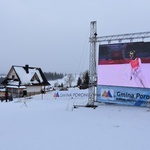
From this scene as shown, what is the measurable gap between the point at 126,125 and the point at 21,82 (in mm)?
27297

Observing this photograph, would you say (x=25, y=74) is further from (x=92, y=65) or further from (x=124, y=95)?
(x=124, y=95)

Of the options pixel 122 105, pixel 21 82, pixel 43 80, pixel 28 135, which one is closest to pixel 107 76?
pixel 122 105

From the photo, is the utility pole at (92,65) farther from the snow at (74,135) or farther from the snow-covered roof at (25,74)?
the snow-covered roof at (25,74)

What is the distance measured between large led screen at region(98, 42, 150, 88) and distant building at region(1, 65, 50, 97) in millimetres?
19925

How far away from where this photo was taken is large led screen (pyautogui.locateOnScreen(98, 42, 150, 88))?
46.9 feet

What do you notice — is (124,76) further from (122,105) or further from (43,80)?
(43,80)

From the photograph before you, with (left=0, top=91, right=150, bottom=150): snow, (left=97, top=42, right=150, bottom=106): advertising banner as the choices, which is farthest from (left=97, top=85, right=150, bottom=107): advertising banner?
(left=0, top=91, right=150, bottom=150): snow

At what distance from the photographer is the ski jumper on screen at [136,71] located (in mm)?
14242

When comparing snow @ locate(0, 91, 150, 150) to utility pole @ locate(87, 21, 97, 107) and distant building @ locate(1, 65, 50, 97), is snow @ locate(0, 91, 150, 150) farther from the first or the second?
distant building @ locate(1, 65, 50, 97)

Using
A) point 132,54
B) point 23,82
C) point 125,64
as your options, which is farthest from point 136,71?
point 23,82

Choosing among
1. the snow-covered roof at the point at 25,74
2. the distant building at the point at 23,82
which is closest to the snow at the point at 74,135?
the distant building at the point at 23,82

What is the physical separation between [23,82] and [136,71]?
23.6 m

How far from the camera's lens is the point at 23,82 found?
3419 cm

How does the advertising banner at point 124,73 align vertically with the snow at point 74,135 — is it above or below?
above
